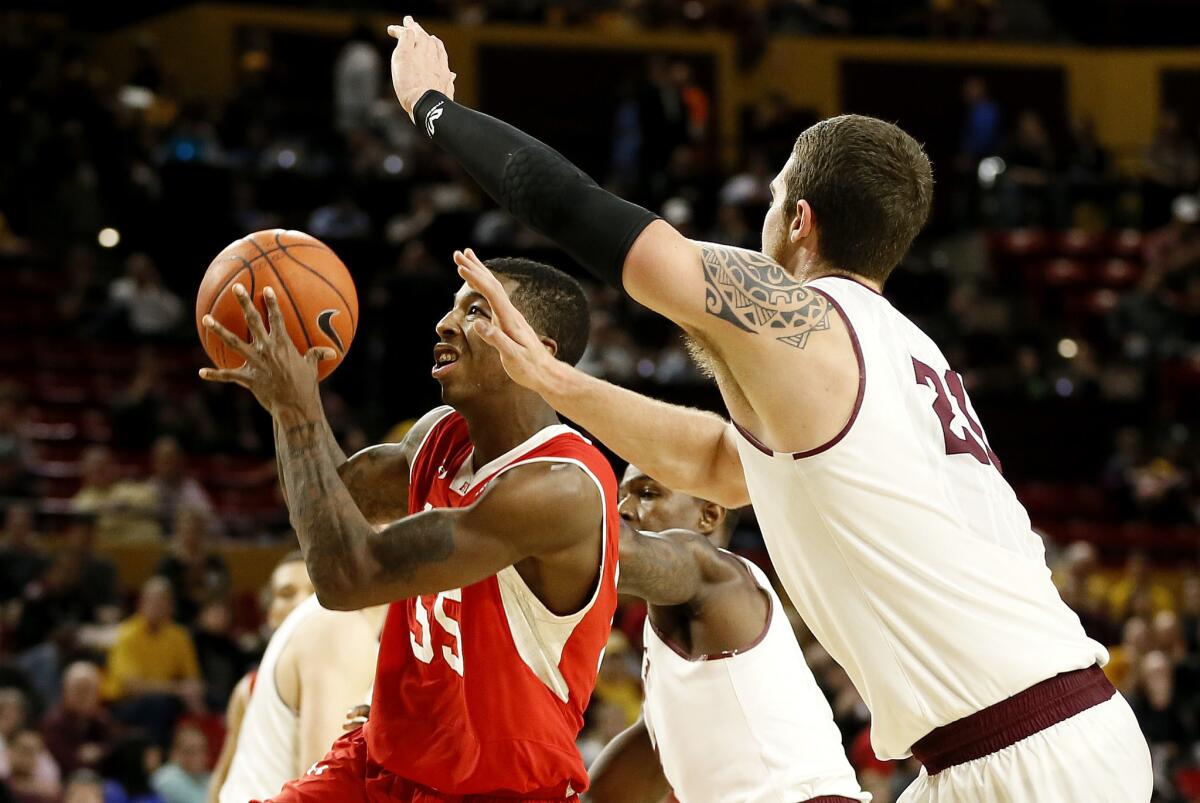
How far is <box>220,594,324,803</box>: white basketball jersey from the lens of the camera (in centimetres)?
527

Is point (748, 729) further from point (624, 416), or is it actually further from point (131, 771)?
point (131, 771)

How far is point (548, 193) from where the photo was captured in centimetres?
316

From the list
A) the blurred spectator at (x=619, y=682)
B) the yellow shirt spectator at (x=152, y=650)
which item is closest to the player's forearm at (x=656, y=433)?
the blurred spectator at (x=619, y=682)

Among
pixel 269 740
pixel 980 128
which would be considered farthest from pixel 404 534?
pixel 980 128

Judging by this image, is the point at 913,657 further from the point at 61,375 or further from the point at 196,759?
the point at 61,375

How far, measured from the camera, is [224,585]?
10.6 m

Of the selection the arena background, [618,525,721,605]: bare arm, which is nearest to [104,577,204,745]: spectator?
the arena background

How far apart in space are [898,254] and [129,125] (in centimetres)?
1296

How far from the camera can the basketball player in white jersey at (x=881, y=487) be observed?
9.94 ft

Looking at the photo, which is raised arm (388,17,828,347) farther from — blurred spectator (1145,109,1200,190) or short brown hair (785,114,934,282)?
blurred spectator (1145,109,1200,190)

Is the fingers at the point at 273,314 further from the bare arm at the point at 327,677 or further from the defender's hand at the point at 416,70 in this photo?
the bare arm at the point at 327,677

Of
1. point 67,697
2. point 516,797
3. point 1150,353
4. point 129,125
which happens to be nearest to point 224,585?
point 67,697

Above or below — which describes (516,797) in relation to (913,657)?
below

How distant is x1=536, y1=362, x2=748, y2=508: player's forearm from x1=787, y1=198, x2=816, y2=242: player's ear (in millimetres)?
504
